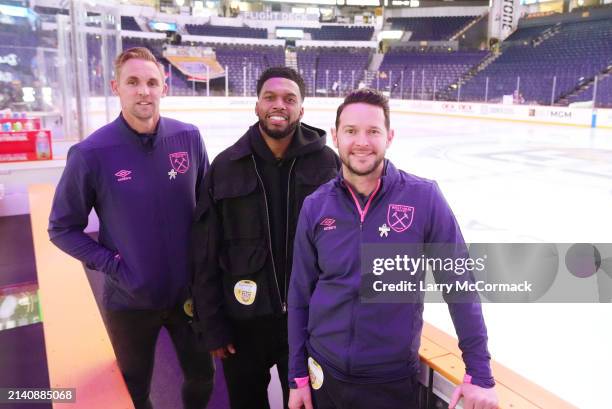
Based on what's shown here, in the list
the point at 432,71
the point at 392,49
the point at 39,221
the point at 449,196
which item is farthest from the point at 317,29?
the point at 39,221

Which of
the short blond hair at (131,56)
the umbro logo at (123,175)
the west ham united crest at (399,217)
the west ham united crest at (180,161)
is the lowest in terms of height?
the west ham united crest at (399,217)

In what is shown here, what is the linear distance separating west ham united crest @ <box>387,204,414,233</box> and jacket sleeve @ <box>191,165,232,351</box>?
2.14 feet

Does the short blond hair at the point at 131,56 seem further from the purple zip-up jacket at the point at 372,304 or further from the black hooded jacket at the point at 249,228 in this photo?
the purple zip-up jacket at the point at 372,304

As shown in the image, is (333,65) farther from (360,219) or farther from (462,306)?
(462,306)

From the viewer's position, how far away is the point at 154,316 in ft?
6.29

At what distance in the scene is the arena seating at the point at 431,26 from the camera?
103 ft

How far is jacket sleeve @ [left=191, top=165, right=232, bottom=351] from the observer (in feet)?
5.65

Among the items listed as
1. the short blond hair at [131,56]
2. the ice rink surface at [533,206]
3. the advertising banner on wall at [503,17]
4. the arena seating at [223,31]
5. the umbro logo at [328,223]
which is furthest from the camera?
the arena seating at [223,31]

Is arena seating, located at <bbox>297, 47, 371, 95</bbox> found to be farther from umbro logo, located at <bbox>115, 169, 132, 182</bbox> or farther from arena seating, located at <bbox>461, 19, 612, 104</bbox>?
umbro logo, located at <bbox>115, 169, 132, 182</bbox>

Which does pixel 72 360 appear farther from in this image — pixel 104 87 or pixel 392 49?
pixel 392 49

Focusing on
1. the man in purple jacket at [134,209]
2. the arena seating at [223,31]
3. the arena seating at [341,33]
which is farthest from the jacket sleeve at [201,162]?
the arena seating at [341,33]

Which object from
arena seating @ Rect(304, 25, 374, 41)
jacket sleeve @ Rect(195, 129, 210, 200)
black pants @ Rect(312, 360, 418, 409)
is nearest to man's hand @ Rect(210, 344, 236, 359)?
black pants @ Rect(312, 360, 418, 409)

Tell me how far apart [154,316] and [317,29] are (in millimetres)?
35366

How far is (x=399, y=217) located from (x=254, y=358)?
829 mm
